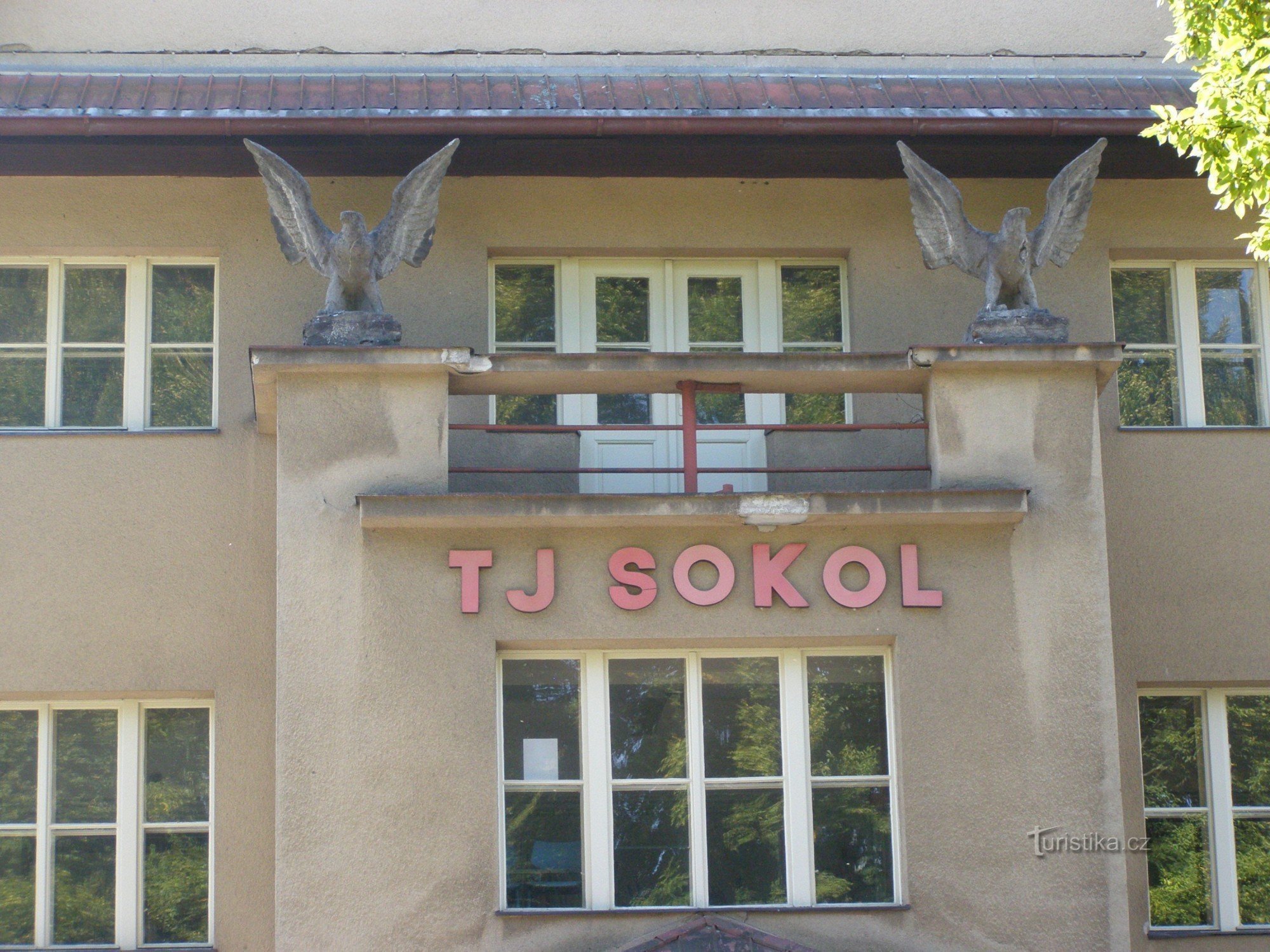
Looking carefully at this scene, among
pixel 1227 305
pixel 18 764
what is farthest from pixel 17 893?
pixel 1227 305

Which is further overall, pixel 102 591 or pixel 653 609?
pixel 102 591

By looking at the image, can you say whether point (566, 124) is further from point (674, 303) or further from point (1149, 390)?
point (1149, 390)

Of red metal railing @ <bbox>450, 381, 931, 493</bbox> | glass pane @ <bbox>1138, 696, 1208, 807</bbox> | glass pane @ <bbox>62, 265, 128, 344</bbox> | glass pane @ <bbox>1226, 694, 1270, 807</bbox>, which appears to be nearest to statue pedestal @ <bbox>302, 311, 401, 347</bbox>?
red metal railing @ <bbox>450, 381, 931, 493</bbox>

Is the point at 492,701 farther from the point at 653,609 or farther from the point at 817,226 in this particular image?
the point at 817,226

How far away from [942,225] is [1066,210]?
81 centimetres

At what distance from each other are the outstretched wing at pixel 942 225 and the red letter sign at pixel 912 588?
1.97 metres

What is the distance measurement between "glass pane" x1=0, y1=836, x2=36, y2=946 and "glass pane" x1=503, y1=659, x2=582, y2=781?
10.7 feet

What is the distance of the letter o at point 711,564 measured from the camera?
9023mm

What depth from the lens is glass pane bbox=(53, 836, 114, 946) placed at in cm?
978

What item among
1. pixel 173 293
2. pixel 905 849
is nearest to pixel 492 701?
pixel 905 849

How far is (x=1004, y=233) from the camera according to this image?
9.68 metres

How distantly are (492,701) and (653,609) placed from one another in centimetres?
107

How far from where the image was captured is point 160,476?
1029 cm

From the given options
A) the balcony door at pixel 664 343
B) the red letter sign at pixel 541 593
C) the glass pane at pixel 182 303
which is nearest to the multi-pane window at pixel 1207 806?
the balcony door at pixel 664 343
